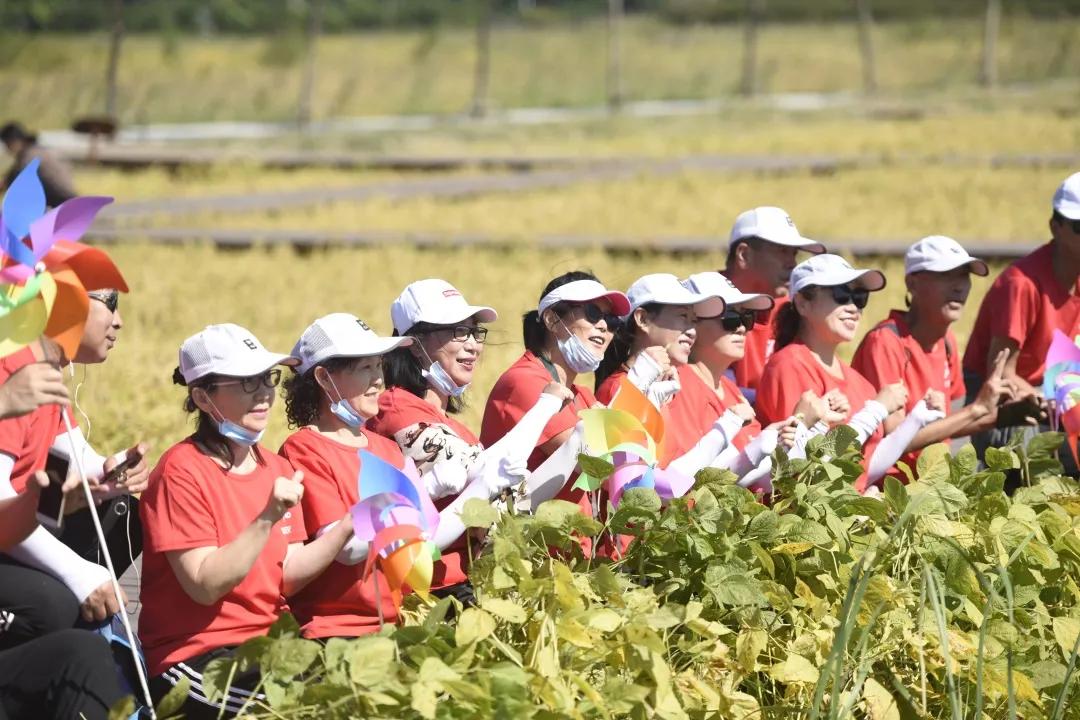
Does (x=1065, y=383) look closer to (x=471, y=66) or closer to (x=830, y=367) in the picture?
(x=830, y=367)

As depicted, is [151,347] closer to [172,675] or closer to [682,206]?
[172,675]

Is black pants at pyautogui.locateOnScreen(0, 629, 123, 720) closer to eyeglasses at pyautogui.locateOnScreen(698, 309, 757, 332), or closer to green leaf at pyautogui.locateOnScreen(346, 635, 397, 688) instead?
green leaf at pyautogui.locateOnScreen(346, 635, 397, 688)

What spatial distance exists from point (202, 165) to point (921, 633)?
763 inches

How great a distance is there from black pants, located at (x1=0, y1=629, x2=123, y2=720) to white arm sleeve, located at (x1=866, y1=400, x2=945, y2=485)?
2.99 metres

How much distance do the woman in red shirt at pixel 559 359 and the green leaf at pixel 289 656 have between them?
5.34 ft

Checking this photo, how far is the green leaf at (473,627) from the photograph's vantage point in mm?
3793

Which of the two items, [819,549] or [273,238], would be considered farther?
[273,238]

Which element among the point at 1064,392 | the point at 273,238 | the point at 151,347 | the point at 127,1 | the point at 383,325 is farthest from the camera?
the point at 127,1

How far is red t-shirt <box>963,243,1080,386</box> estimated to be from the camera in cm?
696

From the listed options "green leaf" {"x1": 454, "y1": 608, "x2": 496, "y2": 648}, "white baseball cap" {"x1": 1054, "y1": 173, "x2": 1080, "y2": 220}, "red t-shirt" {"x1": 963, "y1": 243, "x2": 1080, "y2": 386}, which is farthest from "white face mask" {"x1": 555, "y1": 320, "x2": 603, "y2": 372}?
"white baseball cap" {"x1": 1054, "y1": 173, "x2": 1080, "y2": 220}

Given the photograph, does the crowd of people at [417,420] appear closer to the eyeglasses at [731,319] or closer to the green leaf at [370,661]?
the eyeglasses at [731,319]

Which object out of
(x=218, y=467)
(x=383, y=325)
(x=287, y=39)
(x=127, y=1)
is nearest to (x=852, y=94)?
(x=287, y=39)

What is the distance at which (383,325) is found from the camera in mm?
11883

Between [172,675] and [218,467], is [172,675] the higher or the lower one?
the lower one
